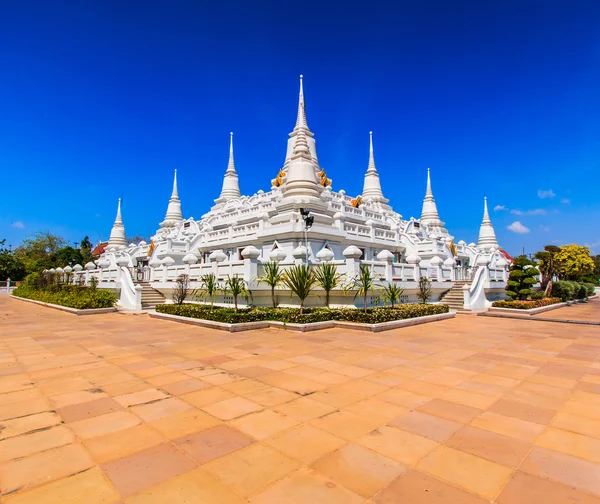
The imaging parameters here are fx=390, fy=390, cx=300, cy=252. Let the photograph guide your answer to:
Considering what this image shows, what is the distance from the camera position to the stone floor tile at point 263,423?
4711 mm

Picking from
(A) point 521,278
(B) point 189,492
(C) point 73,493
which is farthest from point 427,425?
(A) point 521,278

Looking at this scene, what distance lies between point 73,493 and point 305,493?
205cm

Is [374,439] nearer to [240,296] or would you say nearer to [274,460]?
[274,460]

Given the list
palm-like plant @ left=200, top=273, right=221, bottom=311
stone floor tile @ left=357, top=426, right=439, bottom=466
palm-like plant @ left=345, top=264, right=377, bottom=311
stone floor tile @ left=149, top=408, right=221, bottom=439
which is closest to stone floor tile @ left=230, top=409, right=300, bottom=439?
stone floor tile @ left=149, top=408, right=221, bottom=439

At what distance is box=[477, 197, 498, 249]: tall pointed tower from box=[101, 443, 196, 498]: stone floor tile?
4826 centimetres

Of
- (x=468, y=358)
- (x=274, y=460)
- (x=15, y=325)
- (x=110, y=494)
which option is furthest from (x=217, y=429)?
(x=15, y=325)

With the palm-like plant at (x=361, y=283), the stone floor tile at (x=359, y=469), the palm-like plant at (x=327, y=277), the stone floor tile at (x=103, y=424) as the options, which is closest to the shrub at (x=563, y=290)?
the palm-like plant at (x=361, y=283)

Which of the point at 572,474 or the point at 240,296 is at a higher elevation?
the point at 240,296

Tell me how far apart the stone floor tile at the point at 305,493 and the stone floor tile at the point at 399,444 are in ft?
2.81

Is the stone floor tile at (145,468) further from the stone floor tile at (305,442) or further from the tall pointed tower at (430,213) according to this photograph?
the tall pointed tower at (430,213)

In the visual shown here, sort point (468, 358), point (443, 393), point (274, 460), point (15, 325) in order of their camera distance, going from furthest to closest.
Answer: point (15, 325) → point (468, 358) → point (443, 393) → point (274, 460)

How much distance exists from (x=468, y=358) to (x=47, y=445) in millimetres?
8019

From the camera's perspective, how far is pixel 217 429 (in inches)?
189

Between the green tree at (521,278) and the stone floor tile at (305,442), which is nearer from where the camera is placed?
the stone floor tile at (305,442)
